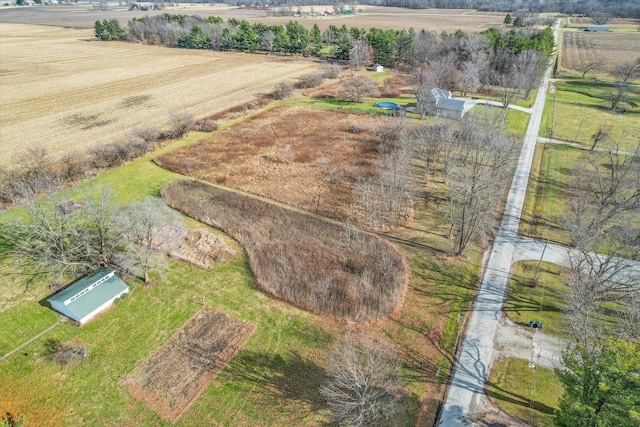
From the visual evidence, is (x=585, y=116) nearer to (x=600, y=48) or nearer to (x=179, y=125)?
(x=179, y=125)

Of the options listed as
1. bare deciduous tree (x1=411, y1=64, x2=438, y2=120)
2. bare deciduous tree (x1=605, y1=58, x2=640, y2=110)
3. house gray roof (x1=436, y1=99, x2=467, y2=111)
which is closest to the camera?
house gray roof (x1=436, y1=99, x2=467, y2=111)

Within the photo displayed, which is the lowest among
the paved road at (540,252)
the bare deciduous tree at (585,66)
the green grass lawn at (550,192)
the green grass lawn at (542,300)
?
the green grass lawn at (542,300)

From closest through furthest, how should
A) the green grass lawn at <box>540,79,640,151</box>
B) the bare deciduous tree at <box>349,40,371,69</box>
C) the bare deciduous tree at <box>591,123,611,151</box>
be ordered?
the bare deciduous tree at <box>591,123,611,151</box> → the green grass lawn at <box>540,79,640,151</box> → the bare deciduous tree at <box>349,40,371,69</box>

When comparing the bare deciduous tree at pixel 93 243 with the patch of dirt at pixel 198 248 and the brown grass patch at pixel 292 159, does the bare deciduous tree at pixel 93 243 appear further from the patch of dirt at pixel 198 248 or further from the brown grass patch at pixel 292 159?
the brown grass patch at pixel 292 159

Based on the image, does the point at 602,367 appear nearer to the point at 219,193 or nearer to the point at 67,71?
the point at 219,193

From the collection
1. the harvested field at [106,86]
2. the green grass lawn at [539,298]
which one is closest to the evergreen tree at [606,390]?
the green grass lawn at [539,298]

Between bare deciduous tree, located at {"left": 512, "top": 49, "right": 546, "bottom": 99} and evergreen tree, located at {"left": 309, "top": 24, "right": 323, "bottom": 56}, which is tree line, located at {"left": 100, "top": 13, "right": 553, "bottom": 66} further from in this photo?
bare deciduous tree, located at {"left": 512, "top": 49, "right": 546, "bottom": 99}

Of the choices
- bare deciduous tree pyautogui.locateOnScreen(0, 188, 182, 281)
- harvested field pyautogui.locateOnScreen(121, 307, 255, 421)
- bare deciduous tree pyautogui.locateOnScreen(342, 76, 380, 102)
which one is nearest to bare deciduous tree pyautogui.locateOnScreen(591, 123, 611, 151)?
bare deciduous tree pyautogui.locateOnScreen(342, 76, 380, 102)
